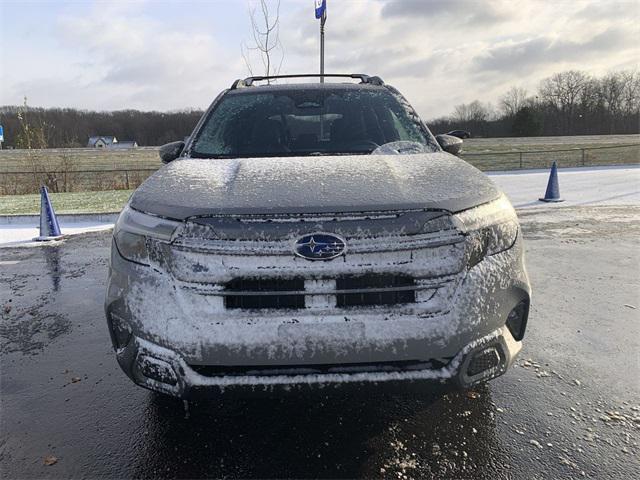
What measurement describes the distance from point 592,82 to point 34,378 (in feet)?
351

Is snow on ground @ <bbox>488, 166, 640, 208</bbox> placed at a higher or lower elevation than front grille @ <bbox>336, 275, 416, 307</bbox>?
lower

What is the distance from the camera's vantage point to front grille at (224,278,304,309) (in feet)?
6.30

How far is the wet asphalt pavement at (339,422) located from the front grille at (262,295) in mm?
379

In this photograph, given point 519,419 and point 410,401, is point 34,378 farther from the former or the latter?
point 519,419

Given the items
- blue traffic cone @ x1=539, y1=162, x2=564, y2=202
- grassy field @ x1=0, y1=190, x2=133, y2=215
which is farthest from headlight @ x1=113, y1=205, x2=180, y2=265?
blue traffic cone @ x1=539, y1=162, x2=564, y2=202

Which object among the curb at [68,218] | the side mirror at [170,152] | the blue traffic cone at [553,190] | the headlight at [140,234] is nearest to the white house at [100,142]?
the curb at [68,218]

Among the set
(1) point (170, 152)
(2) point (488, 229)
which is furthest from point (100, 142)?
(2) point (488, 229)

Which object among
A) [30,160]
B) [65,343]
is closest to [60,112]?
[30,160]

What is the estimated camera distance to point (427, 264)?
195 cm

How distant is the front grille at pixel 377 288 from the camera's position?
6.34ft

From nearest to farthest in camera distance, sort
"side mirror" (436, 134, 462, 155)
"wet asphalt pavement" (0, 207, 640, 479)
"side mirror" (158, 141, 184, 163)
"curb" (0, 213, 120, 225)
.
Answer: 1. "wet asphalt pavement" (0, 207, 640, 479)
2. "side mirror" (158, 141, 184, 163)
3. "side mirror" (436, 134, 462, 155)
4. "curb" (0, 213, 120, 225)

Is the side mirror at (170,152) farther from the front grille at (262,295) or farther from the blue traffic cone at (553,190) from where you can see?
the blue traffic cone at (553,190)

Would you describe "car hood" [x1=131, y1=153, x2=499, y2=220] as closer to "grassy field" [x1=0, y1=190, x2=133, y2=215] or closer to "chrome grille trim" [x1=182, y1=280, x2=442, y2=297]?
"chrome grille trim" [x1=182, y1=280, x2=442, y2=297]

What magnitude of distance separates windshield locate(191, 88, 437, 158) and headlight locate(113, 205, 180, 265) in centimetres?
104
